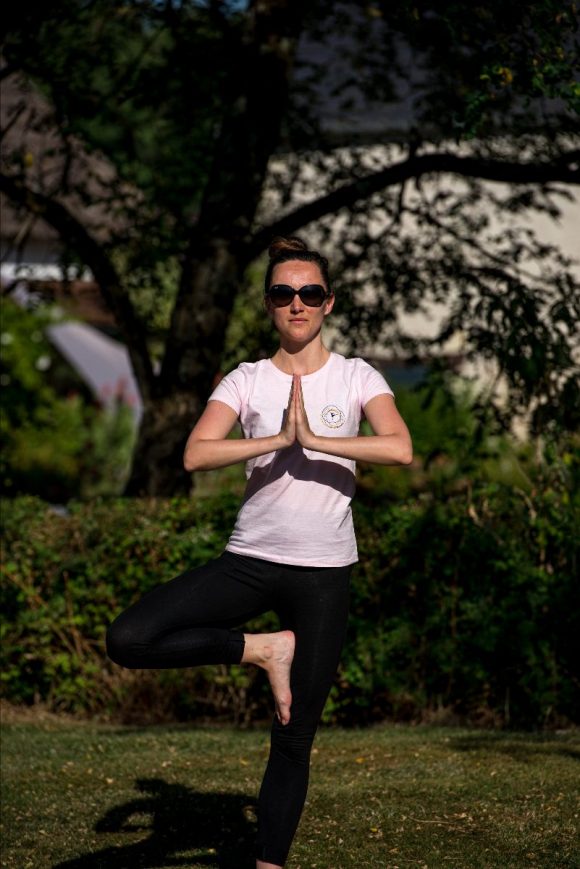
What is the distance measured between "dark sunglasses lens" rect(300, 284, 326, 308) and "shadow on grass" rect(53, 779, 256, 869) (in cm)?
234

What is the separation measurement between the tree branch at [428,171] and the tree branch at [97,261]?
3.70 feet

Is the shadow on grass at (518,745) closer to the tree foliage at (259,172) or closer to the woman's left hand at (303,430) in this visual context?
the tree foliage at (259,172)

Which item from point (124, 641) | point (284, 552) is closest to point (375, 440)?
point (284, 552)

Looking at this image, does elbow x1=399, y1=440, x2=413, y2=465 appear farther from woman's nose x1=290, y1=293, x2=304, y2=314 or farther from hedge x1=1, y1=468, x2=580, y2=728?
hedge x1=1, y1=468, x2=580, y2=728

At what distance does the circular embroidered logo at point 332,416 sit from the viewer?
435 centimetres

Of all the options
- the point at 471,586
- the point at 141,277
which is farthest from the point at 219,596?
the point at 141,277

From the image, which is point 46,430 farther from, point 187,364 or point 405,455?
point 405,455

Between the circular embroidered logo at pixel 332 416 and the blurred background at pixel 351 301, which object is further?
the blurred background at pixel 351 301

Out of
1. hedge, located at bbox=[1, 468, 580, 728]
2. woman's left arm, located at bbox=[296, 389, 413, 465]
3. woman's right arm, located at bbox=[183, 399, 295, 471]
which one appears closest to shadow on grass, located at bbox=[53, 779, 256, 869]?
hedge, located at bbox=[1, 468, 580, 728]

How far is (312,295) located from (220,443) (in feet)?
2.00

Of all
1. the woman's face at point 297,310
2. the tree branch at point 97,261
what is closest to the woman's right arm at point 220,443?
the woman's face at point 297,310

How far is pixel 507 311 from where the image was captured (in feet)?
27.1

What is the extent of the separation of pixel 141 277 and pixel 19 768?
196 inches

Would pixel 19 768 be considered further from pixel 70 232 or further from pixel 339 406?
pixel 70 232
